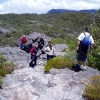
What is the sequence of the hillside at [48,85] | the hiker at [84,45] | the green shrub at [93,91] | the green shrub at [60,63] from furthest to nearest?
the green shrub at [60,63] → the hiker at [84,45] → the hillside at [48,85] → the green shrub at [93,91]

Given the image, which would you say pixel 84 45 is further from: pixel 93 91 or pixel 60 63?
pixel 93 91

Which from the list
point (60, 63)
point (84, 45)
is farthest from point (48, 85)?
point (84, 45)

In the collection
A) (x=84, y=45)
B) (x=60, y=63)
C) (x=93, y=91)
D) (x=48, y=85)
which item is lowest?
(x=48, y=85)

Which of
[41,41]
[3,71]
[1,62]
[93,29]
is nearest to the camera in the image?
[3,71]

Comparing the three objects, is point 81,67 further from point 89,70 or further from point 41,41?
point 41,41

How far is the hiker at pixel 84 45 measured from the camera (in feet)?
34.3

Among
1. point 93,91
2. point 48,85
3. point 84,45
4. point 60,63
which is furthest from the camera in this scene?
point 60,63

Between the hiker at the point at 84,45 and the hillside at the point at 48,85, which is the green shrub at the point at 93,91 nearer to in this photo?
the hillside at the point at 48,85

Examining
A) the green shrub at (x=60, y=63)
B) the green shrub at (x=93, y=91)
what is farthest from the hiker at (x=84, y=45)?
the green shrub at (x=93, y=91)

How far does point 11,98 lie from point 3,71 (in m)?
2.43

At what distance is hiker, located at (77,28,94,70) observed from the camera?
10445 mm

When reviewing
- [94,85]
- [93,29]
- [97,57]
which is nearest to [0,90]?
[94,85]

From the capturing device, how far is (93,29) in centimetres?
1708

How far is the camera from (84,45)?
417 inches
